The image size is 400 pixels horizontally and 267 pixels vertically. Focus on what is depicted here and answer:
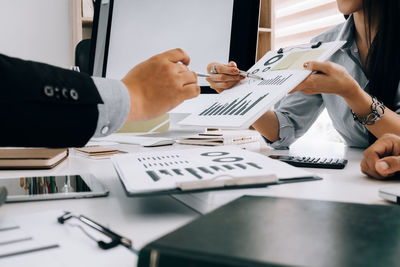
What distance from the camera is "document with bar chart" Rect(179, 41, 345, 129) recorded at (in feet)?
2.27

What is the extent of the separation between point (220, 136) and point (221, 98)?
0.57 ft

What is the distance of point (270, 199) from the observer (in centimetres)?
39

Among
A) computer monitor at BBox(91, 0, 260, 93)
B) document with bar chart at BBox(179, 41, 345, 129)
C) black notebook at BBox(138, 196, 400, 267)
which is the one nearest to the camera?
black notebook at BBox(138, 196, 400, 267)

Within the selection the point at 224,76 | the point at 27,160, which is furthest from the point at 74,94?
the point at 224,76

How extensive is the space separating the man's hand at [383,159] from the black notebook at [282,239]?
0.26m

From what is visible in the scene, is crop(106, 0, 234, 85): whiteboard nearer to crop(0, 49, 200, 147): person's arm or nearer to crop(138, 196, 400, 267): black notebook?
crop(0, 49, 200, 147): person's arm

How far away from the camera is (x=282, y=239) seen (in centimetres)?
25

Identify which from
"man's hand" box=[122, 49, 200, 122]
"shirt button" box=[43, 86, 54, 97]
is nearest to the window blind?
"man's hand" box=[122, 49, 200, 122]

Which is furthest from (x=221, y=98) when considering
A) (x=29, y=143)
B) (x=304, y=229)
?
(x=304, y=229)

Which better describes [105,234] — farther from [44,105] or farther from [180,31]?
[180,31]

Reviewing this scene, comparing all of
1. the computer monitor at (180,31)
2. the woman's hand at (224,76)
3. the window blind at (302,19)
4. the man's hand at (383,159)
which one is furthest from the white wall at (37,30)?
the man's hand at (383,159)

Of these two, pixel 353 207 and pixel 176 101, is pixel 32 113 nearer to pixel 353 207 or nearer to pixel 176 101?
pixel 176 101

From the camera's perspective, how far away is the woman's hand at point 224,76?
3.08 feet

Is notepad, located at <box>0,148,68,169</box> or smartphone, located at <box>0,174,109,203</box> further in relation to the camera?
notepad, located at <box>0,148,68,169</box>
